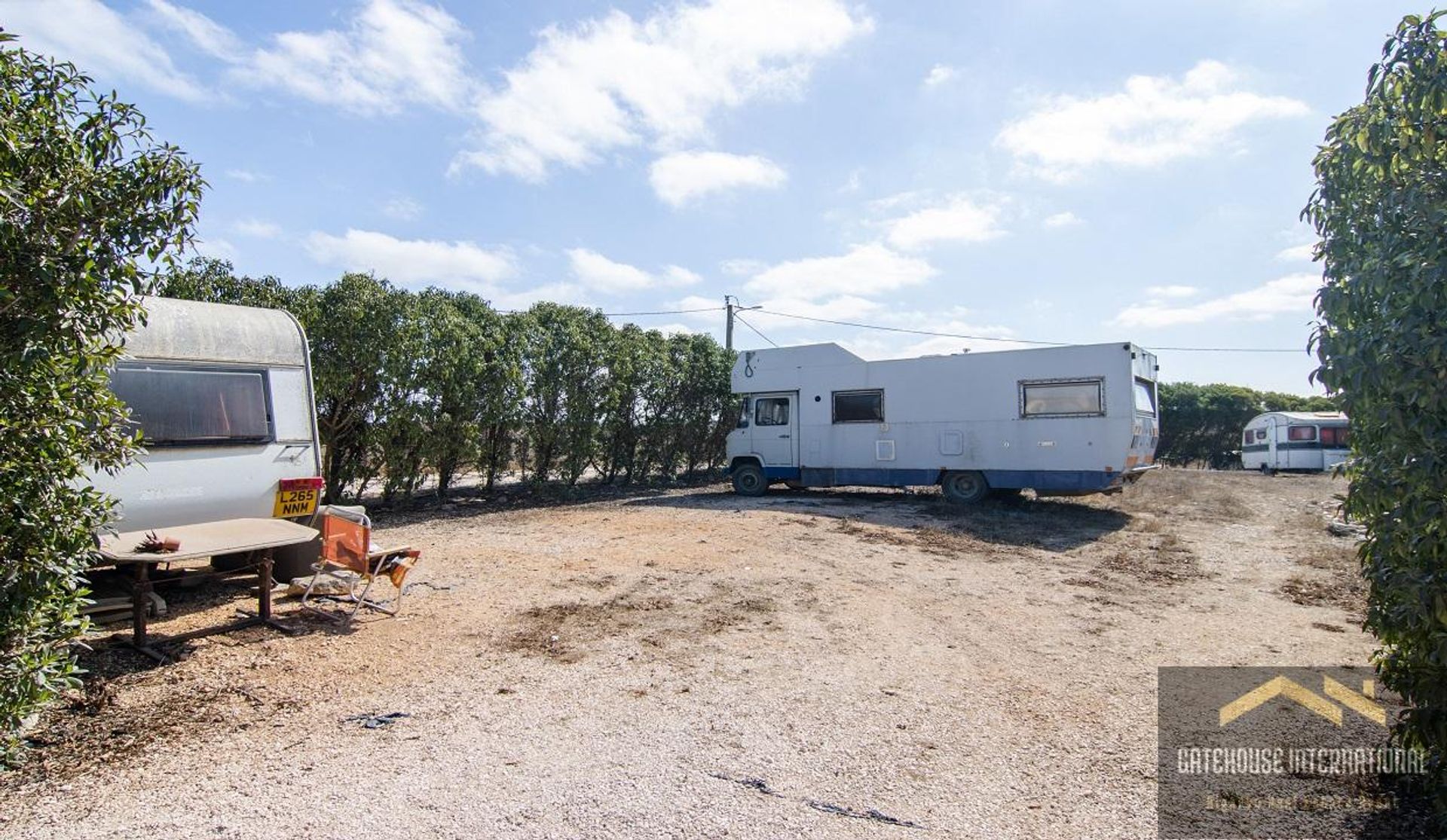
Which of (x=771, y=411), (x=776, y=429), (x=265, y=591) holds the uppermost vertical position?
(x=771, y=411)

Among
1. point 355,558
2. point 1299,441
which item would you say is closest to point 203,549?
point 355,558

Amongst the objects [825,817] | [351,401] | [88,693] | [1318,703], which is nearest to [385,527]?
[351,401]

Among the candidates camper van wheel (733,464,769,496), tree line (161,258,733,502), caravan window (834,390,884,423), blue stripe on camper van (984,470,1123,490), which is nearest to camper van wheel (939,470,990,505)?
blue stripe on camper van (984,470,1123,490)

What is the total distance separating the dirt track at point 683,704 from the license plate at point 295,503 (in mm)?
1014

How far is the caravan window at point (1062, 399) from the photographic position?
1255 centimetres

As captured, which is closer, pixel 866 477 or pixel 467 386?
pixel 467 386

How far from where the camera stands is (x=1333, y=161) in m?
3.12

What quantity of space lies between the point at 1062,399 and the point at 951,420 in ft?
6.56

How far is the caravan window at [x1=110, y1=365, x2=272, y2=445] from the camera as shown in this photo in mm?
5434

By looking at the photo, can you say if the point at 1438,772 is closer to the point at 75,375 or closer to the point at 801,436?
the point at 75,375

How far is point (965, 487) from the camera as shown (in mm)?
14109

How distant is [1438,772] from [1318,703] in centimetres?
144

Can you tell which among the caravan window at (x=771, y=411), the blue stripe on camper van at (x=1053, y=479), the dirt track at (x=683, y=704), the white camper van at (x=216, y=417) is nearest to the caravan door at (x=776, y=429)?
the caravan window at (x=771, y=411)

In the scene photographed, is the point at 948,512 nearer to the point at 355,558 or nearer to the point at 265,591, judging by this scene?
the point at 355,558
